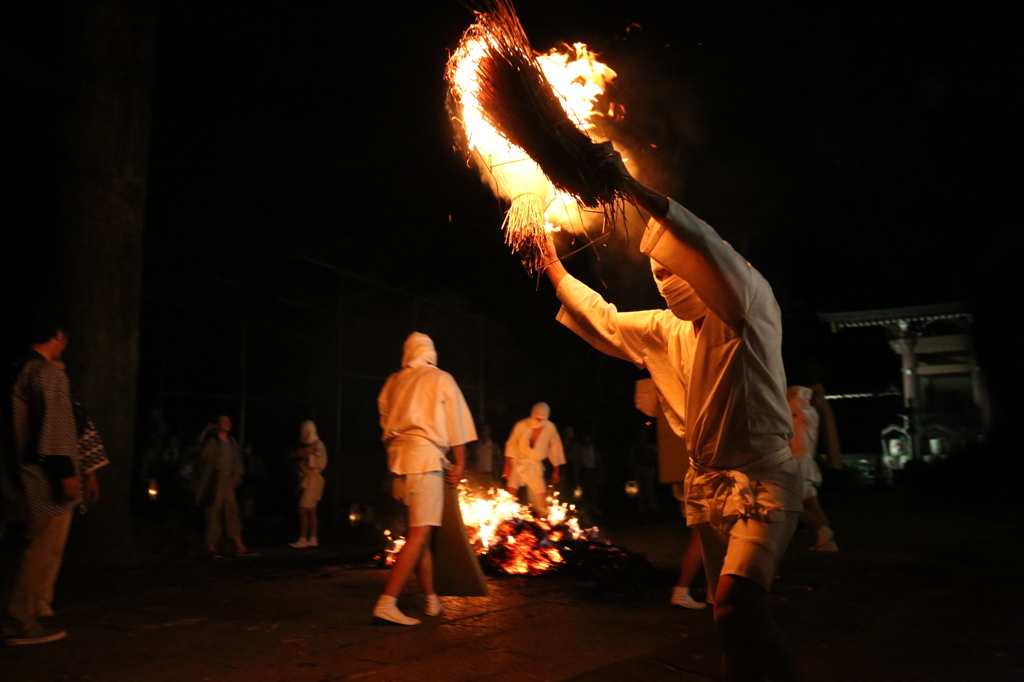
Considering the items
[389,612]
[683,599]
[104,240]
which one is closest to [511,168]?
[389,612]

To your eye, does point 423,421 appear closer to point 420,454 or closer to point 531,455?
point 420,454

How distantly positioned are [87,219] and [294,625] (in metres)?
5.45

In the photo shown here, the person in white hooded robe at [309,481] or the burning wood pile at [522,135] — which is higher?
the burning wood pile at [522,135]

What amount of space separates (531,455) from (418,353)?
6.10 metres

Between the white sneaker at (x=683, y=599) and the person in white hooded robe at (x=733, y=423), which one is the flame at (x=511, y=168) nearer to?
the person in white hooded robe at (x=733, y=423)

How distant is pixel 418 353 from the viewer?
6.29m

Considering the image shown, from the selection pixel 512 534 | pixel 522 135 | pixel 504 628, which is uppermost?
pixel 522 135

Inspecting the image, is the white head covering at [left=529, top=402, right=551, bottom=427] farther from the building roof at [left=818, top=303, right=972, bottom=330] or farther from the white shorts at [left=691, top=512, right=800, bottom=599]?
the building roof at [left=818, top=303, right=972, bottom=330]

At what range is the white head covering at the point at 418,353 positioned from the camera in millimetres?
6266

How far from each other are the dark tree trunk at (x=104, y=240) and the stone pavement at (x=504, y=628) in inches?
40.6

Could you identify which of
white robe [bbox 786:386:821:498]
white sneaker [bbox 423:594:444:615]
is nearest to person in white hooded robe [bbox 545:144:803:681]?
white sneaker [bbox 423:594:444:615]

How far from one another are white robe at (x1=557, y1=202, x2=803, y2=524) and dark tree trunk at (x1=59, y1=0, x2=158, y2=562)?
302 inches

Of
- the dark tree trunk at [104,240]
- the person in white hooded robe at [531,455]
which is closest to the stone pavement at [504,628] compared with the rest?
the dark tree trunk at [104,240]

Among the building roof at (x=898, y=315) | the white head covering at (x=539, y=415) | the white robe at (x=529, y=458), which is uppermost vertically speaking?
the building roof at (x=898, y=315)
